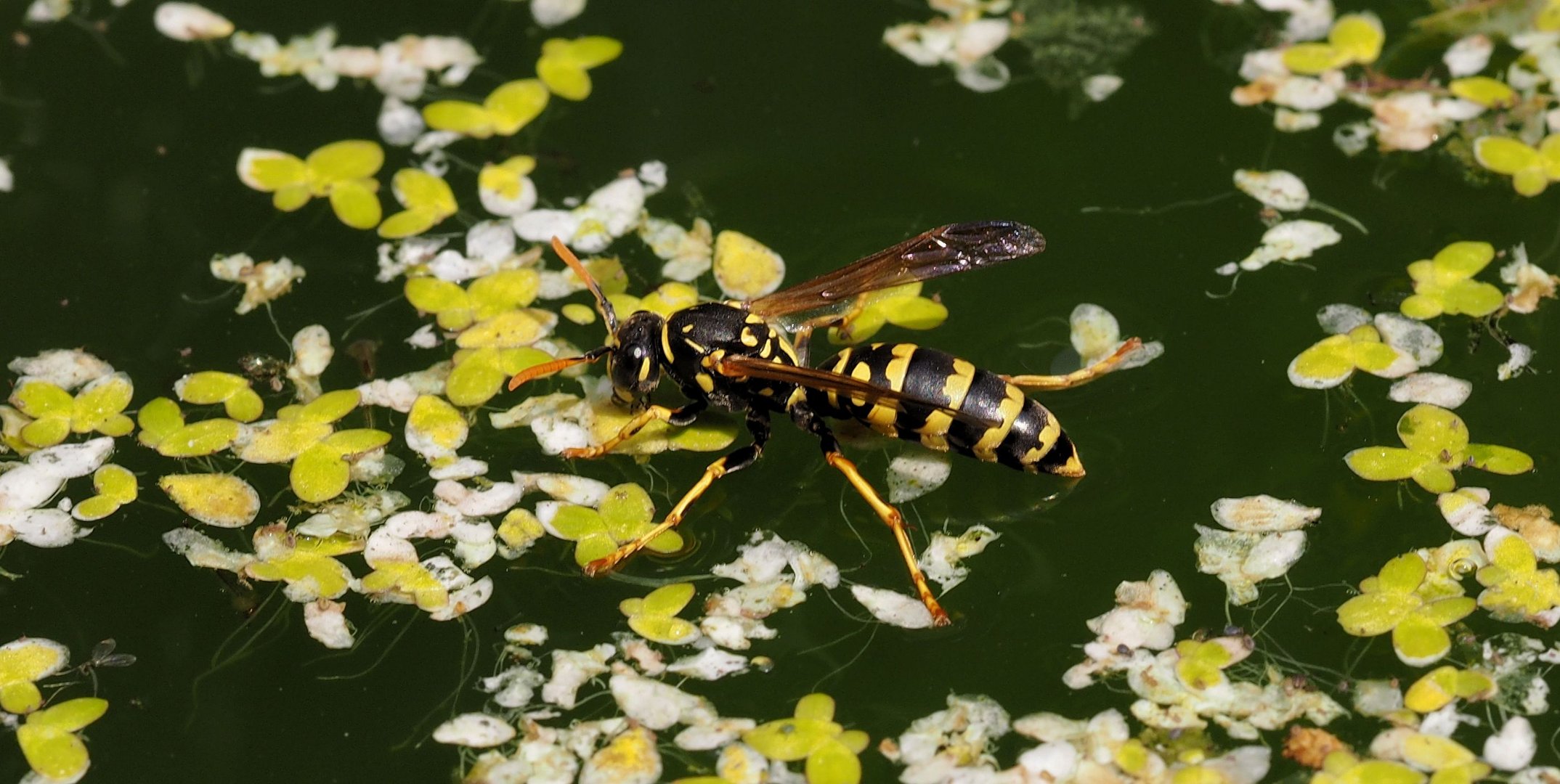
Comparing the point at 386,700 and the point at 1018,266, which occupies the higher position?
the point at 1018,266

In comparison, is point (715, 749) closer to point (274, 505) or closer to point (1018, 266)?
point (274, 505)

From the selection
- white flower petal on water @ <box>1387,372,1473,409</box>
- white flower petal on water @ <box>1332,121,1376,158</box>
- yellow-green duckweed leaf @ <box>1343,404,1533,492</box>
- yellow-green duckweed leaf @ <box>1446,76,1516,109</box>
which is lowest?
yellow-green duckweed leaf @ <box>1343,404,1533,492</box>

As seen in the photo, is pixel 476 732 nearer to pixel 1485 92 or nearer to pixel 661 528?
pixel 661 528

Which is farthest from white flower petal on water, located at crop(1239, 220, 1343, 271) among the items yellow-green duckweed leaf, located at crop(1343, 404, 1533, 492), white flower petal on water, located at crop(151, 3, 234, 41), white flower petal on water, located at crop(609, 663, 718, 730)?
white flower petal on water, located at crop(151, 3, 234, 41)

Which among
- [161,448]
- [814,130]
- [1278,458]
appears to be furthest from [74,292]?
[1278,458]

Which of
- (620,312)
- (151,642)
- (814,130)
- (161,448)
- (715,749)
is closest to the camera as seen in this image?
(715,749)

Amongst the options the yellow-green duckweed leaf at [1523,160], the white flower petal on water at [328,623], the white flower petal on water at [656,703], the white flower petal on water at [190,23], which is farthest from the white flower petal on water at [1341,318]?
the white flower petal on water at [190,23]

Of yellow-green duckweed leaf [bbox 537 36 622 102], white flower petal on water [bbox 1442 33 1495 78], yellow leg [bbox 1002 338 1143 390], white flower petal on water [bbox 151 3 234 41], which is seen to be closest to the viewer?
yellow leg [bbox 1002 338 1143 390]

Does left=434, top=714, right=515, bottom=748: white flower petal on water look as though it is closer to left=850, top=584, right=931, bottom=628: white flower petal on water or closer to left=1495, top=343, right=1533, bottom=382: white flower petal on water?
left=850, top=584, right=931, bottom=628: white flower petal on water
